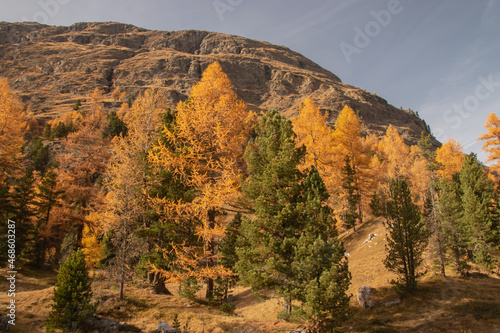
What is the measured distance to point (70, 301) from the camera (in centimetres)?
920

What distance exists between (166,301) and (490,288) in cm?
1923

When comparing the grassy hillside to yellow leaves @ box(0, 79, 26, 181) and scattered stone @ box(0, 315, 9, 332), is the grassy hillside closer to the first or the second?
scattered stone @ box(0, 315, 9, 332)

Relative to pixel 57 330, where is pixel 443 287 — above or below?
below

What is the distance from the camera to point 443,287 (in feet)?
51.4

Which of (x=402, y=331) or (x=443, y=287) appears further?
(x=443, y=287)

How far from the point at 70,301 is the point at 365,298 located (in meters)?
15.2

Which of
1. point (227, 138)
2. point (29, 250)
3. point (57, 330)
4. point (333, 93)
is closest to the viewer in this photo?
point (57, 330)

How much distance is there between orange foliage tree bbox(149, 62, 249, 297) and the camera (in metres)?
10.9

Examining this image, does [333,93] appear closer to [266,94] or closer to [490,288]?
[266,94]

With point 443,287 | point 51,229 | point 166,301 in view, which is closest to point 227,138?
point 166,301

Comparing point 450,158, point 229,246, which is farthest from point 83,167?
point 450,158

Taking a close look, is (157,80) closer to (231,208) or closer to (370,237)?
(370,237)

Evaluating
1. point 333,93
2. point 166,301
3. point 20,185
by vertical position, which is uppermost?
point 333,93

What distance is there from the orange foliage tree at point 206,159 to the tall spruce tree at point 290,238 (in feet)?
4.17
